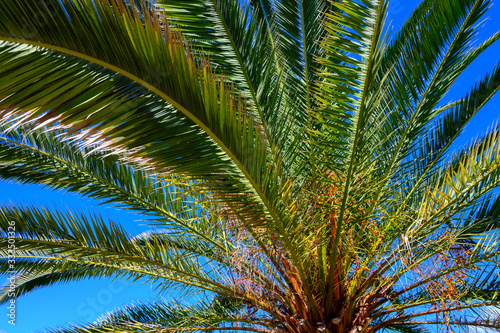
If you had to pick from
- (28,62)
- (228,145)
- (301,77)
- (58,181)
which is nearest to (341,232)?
(228,145)

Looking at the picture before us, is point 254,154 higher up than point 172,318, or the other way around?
point 254,154

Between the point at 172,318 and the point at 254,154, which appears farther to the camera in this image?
the point at 172,318

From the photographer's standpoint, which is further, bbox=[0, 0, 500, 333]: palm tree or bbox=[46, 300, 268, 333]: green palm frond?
bbox=[46, 300, 268, 333]: green palm frond

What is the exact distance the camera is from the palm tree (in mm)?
2186

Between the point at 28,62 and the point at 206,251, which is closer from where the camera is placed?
the point at 28,62

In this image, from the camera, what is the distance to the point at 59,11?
2.00 metres

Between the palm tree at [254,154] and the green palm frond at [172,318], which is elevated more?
the palm tree at [254,154]

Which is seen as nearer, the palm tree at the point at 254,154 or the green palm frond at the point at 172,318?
the palm tree at the point at 254,154

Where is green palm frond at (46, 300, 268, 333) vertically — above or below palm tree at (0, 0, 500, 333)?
below

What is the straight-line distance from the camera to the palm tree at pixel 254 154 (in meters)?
2.19

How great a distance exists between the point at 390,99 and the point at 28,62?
346 cm

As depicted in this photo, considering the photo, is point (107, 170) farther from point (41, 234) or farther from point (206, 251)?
point (206, 251)

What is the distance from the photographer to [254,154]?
255 centimetres

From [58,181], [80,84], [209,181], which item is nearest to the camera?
[80,84]
